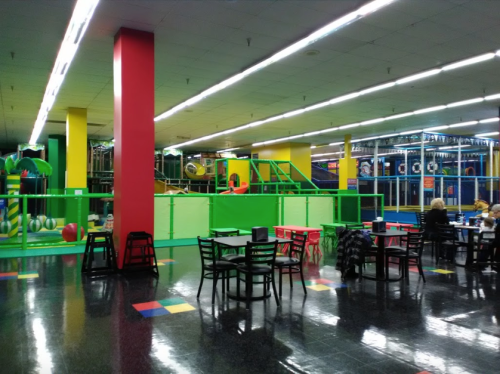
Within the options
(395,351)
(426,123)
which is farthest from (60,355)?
(426,123)

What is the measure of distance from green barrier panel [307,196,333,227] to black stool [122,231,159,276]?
6.92 meters

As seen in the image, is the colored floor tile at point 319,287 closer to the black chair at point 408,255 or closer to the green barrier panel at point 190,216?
the black chair at point 408,255

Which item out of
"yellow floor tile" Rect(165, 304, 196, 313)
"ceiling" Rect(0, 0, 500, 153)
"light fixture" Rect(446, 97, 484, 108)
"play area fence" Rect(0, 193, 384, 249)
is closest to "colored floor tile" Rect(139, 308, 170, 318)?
"yellow floor tile" Rect(165, 304, 196, 313)

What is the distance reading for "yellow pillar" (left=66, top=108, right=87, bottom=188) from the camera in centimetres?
1222

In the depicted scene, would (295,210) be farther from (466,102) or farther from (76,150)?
(76,150)

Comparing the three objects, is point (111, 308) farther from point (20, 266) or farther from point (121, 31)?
point (121, 31)

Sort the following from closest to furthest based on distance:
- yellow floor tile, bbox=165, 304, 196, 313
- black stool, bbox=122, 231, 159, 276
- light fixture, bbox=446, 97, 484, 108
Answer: yellow floor tile, bbox=165, 304, 196, 313, black stool, bbox=122, 231, 159, 276, light fixture, bbox=446, 97, 484, 108

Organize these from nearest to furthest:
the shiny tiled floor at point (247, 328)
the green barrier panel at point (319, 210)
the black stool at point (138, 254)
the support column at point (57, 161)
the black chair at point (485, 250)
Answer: the shiny tiled floor at point (247, 328)
the black stool at point (138, 254)
the black chair at point (485, 250)
the green barrier panel at point (319, 210)
the support column at point (57, 161)

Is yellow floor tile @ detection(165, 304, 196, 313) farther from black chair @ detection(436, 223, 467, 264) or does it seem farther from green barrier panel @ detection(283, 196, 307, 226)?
green barrier panel @ detection(283, 196, 307, 226)

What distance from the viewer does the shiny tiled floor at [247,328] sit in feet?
11.3

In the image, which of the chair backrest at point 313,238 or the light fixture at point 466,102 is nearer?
the chair backrest at point 313,238

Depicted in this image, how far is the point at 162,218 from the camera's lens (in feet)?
34.3

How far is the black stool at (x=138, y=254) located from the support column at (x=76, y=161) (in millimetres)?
5607

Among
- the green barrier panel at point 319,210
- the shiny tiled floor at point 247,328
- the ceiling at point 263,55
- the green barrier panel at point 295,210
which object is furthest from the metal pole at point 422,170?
the shiny tiled floor at point 247,328
